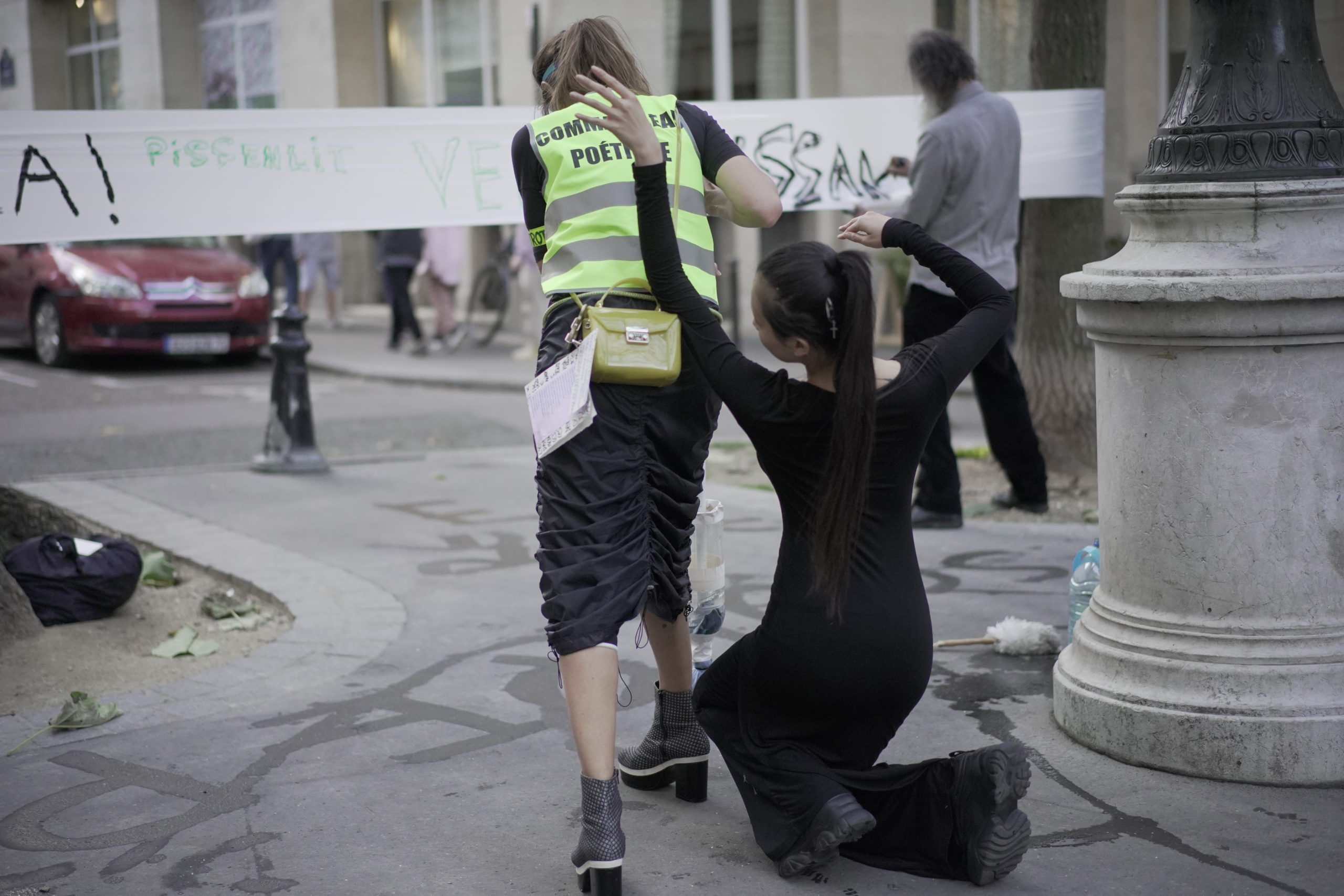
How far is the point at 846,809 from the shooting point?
2.82 metres

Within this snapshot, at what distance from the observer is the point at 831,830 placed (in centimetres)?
281

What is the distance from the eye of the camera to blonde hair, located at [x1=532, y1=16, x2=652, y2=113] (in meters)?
3.05

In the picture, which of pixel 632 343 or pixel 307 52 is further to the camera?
pixel 307 52

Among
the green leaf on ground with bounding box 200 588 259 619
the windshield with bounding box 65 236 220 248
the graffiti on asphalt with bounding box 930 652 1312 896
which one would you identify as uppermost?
the windshield with bounding box 65 236 220 248

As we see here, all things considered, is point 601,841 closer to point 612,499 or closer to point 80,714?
point 612,499

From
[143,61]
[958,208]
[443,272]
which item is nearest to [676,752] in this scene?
[958,208]

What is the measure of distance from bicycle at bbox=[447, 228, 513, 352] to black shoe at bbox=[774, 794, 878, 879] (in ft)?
40.1

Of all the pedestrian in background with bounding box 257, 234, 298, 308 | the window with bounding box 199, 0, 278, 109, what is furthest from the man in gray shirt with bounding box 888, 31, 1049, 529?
the window with bounding box 199, 0, 278, 109

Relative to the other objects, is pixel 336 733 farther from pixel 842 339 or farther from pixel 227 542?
pixel 227 542

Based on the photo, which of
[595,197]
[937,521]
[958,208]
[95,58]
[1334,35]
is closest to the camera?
[595,197]

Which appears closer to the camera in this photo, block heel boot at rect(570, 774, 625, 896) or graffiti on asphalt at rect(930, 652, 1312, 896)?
block heel boot at rect(570, 774, 625, 896)

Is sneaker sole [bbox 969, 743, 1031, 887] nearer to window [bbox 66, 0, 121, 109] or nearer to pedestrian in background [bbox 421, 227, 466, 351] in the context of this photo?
pedestrian in background [bbox 421, 227, 466, 351]

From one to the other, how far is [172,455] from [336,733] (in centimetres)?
539

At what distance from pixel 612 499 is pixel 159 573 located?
3.18 meters
